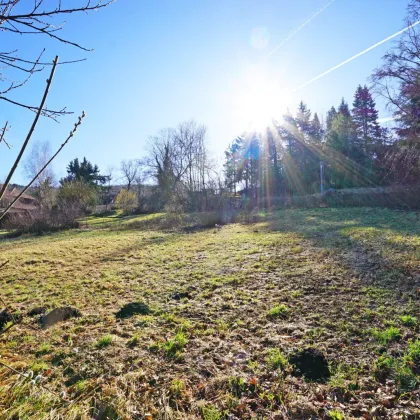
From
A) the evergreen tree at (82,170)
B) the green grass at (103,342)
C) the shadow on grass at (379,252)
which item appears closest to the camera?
the green grass at (103,342)

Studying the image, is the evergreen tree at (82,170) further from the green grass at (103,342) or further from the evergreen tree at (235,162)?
the green grass at (103,342)

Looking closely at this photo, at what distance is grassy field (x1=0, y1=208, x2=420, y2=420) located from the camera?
210cm

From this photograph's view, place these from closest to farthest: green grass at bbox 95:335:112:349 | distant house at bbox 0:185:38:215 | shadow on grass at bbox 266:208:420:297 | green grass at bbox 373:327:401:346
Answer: distant house at bbox 0:185:38:215
green grass at bbox 373:327:401:346
green grass at bbox 95:335:112:349
shadow on grass at bbox 266:208:420:297

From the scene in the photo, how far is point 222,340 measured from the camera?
10.2 ft

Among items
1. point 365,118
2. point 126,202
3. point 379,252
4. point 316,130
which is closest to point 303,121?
point 316,130

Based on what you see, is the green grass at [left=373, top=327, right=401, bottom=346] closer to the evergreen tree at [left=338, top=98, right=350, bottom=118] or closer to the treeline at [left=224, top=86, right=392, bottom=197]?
the treeline at [left=224, top=86, right=392, bottom=197]

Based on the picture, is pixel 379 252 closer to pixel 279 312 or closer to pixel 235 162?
pixel 279 312

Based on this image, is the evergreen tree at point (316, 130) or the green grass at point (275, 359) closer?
the green grass at point (275, 359)

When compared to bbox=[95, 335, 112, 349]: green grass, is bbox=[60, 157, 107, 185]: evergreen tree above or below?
above

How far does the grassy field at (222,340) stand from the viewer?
6.89ft

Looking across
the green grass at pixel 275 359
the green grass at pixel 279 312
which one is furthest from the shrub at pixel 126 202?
the green grass at pixel 275 359

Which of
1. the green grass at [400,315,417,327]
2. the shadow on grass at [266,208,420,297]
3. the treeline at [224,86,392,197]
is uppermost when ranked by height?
the treeline at [224,86,392,197]

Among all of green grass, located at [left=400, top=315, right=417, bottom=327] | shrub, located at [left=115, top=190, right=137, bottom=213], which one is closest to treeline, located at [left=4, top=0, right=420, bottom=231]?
shrub, located at [left=115, top=190, right=137, bottom=213]

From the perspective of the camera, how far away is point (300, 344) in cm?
286
